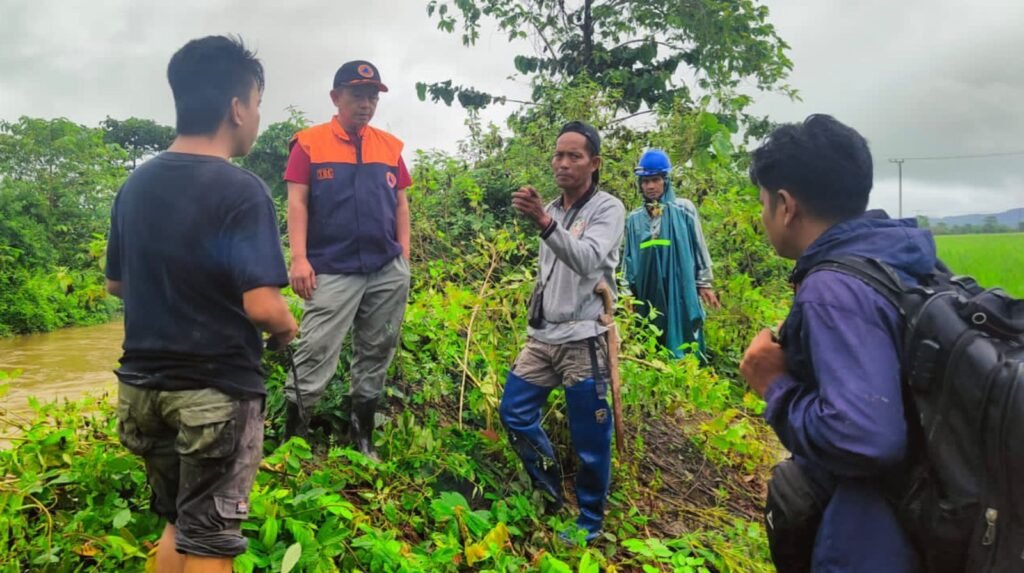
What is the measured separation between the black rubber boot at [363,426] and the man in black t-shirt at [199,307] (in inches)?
56.0

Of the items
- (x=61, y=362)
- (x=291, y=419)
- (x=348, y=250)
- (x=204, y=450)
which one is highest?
(x=348, y=250)

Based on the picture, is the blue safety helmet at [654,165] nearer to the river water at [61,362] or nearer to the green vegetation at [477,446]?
the green vegetation at [477,446]

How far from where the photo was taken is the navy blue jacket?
4.16ft

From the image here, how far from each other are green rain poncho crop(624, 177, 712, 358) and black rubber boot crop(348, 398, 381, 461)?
2.80 metres

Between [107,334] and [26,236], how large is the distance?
3.33 meters

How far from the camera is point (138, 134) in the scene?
30.8 m

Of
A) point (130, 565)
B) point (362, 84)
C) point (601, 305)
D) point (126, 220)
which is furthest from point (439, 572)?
point (362, 84)

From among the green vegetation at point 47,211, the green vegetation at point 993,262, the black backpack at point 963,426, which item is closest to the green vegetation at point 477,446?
the black backpack at point 963,426

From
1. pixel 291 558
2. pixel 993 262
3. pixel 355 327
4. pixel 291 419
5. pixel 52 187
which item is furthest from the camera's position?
pixel 52 187

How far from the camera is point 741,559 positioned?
295 cm

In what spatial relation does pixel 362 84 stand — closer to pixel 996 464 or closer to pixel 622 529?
pixel 622 529

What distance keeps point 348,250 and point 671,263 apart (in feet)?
10.2

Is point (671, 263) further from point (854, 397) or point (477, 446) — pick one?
point (854, 397)

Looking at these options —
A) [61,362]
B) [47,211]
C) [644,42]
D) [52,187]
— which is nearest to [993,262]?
[644,42]
